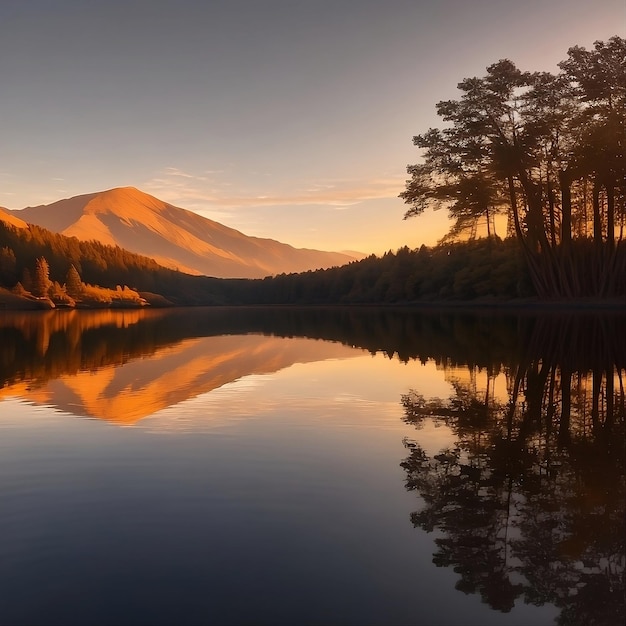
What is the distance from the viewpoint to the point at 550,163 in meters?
73.5

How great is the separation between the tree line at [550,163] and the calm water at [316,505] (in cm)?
5818

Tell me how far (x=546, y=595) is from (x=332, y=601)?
2266 mm

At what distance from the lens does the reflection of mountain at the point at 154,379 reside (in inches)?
676

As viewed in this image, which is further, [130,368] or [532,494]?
[130,368]

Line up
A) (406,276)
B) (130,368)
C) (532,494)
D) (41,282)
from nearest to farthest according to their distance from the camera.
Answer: (532,494) → (130,368) → (406,276) → (41,282)

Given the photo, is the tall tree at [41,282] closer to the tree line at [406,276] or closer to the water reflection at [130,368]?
the tree line at [406,276]

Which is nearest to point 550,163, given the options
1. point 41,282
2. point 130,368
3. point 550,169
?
point 550,169

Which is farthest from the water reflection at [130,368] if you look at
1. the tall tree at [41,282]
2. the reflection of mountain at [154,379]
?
the tall tree at [41,282]

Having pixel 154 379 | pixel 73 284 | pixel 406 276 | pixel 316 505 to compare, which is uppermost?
pixel 73 284

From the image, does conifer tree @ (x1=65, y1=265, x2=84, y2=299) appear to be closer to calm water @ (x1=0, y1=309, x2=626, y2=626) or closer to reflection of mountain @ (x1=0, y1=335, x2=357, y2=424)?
reflection of mountain @ (x1=0, y1=335, x2=357, y2=424)

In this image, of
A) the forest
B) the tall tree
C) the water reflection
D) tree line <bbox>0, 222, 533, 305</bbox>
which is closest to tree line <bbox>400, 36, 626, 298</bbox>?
the forest

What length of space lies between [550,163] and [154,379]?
216 feet

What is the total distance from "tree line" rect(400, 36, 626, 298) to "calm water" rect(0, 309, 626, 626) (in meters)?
58.2

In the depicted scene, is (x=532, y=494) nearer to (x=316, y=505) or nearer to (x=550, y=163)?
(x=316, y=505)
